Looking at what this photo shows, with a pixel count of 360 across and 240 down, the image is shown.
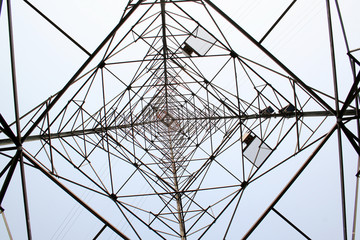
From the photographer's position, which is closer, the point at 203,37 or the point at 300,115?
the point at 300,115

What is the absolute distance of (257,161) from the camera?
876 cm

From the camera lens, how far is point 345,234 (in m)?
4.07

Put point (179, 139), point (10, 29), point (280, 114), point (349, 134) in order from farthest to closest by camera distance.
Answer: point (179, 139), point (280, 114), point (349, 134), point (10, 29)

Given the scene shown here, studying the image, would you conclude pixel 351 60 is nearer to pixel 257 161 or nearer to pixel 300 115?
pixel 300 115

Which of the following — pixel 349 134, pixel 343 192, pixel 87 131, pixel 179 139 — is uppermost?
pixel 179 139

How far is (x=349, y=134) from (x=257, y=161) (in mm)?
4277

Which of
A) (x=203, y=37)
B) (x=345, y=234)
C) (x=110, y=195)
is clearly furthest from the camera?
(x=203, y=37)

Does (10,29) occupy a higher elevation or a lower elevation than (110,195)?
higher

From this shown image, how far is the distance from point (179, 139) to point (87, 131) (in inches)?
228

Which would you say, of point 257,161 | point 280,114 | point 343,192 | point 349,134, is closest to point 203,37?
point 280,114

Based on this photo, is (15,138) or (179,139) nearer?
(15,138)

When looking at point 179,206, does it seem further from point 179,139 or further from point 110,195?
point 179,139

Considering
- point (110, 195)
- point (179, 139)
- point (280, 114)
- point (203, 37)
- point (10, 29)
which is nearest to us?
point (10, 29)

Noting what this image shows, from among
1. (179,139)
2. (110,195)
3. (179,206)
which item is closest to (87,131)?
(110,195)
